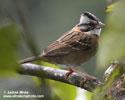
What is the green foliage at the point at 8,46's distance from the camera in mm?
577

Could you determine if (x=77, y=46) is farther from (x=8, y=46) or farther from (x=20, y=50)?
(x=8, y=46)

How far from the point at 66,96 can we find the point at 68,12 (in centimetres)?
2222

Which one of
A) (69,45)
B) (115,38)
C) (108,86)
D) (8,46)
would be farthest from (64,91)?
(69,45)

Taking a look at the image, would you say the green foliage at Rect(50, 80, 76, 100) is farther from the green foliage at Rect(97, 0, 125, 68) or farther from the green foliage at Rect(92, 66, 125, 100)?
the green foliage at Rect(97, 0, 125, 68)

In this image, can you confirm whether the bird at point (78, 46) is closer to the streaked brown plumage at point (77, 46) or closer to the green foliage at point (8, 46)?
the streaked brown plumage at point (77, 46)

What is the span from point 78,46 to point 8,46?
321cm

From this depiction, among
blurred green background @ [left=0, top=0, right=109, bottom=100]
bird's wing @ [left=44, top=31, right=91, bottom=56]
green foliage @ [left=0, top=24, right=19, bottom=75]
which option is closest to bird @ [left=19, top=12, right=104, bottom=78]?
bird's wing @ [left=44, top=31, right=91, bottom=56]

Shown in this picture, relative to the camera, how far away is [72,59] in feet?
11.8

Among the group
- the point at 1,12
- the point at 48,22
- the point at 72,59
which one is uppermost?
the point at 48,22

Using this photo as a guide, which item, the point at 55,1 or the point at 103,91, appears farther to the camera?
the point at 55,1

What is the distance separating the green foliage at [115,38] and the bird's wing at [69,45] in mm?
2733

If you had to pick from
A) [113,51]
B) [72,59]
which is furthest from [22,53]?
[72,59]

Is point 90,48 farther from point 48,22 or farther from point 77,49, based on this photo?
point 48,22

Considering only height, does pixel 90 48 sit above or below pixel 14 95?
above
